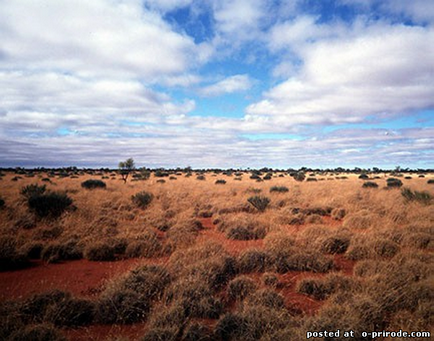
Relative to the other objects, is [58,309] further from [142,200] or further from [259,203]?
[142,200]

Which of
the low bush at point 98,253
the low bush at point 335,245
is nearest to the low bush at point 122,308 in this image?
the low bush at point 98,253

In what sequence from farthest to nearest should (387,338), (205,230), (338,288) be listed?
(205,230) < (338,288) < (387,338)

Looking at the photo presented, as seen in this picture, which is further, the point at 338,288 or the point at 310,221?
the point at 310,221

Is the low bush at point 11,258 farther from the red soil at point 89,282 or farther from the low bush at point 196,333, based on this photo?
the low bush at point 196,333

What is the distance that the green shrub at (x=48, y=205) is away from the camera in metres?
12.3

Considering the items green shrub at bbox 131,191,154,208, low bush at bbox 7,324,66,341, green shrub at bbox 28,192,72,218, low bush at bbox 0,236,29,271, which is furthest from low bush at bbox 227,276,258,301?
green shrub at bbox 131,191,154,208

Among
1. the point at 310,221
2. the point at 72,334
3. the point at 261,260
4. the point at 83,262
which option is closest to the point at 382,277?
the point at 261,260

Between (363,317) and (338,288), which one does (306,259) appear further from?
(363,317)

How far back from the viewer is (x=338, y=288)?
544 cm

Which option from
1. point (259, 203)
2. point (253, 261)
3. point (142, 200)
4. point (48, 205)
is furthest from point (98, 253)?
point (259, 203)

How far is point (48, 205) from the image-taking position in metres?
12.6

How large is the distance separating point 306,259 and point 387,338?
11.1 ft

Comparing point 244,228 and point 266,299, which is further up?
point 244,228

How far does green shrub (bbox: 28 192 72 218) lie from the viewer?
12344 mm
